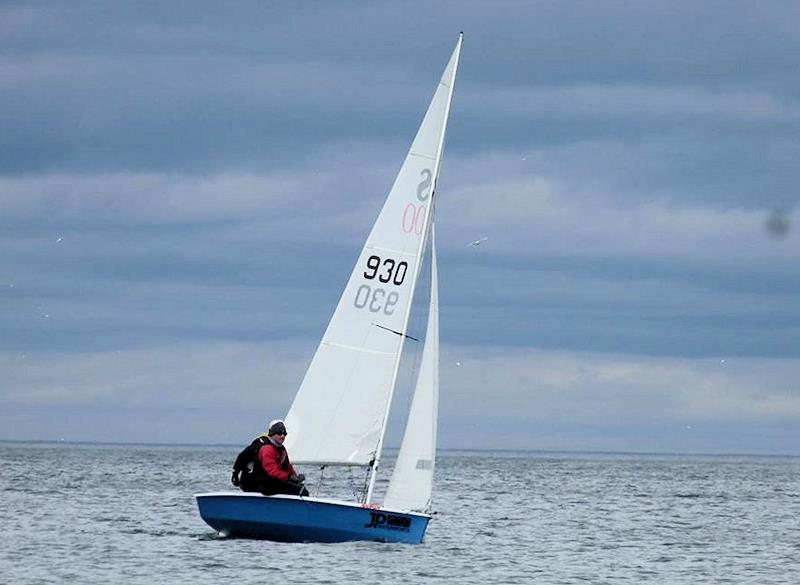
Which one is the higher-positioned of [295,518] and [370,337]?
[370,337]

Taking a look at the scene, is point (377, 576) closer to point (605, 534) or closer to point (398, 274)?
point (398, 274)

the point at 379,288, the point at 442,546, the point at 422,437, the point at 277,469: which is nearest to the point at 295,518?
the point at 277,469

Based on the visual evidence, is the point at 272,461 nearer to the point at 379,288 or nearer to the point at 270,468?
the point at 270,468

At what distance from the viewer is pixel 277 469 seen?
109 feet

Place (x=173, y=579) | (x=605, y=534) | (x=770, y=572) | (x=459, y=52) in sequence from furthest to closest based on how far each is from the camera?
1. (x=605, y=534)
2. (x=770, y=572)
3. (x=459, y=52)
4. (x=173, y=579)

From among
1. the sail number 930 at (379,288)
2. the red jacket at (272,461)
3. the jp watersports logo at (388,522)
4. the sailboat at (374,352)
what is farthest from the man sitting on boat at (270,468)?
the sail number 930 at (379,288)

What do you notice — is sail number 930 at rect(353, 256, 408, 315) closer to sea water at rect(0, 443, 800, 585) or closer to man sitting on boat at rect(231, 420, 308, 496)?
man sitting on boat at rect(231, 420, 308, 496)

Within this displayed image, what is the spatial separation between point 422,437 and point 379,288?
3481mm

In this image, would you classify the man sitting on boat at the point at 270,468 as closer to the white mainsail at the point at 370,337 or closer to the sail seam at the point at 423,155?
the white mainsail at the point at 370,337

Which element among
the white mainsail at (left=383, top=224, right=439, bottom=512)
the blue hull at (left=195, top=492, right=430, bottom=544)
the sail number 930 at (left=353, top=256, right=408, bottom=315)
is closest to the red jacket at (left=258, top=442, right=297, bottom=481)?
the blue hull at (left=195, top=492, right=430, bottom=544)

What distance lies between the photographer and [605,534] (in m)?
46.5

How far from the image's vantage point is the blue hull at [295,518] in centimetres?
3331

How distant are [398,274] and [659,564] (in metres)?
9.33

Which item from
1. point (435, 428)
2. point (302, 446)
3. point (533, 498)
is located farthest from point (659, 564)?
point (533, 498)
